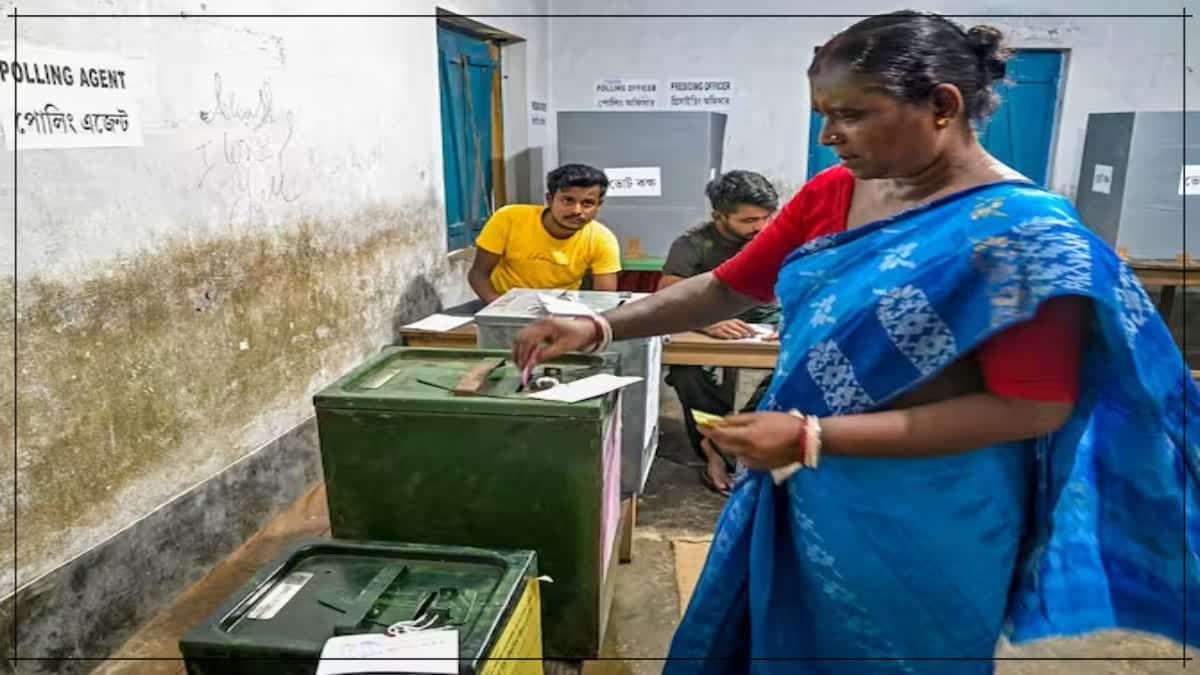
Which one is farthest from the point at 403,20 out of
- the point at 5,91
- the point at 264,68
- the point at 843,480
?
the point at 843,480

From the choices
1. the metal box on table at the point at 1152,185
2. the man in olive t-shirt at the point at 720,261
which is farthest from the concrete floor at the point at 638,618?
the metal box on table at the point at 1152,185

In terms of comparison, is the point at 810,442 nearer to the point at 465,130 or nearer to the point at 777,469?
the point at 777,469

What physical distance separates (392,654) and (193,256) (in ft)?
4.13

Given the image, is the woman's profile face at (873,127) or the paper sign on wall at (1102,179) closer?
the woman's profile face at (873,127)

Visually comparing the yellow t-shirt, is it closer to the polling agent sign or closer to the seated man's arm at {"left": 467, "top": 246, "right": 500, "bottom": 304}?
the seated man's arm at {"left": 467, "top": 246, "right": 500, "bottom": 304}

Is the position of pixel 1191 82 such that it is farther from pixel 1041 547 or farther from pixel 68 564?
pixel 68 564

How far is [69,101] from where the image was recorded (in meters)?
1.47

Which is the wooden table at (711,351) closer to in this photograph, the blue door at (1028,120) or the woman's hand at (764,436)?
the woman's hand at (764,436)

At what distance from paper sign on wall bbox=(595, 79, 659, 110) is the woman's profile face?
12.9ft

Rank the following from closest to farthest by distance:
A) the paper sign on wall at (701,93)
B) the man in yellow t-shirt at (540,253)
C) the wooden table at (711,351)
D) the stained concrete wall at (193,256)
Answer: the stained concrete wall at (193,256) → the wooden table at (711,351) → the man in yellow t-shirt at (540,253) → the paper sign on wall at (701,93)

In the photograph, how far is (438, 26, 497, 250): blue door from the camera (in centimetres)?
352

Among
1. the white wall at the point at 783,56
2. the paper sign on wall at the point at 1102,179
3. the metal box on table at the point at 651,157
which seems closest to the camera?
the metal box on table at the point at 651,157

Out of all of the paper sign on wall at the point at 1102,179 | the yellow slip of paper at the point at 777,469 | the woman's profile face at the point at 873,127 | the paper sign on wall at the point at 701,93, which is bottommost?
the yellow slip of paper at the point at 777,469

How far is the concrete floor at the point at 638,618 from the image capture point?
1770mm
